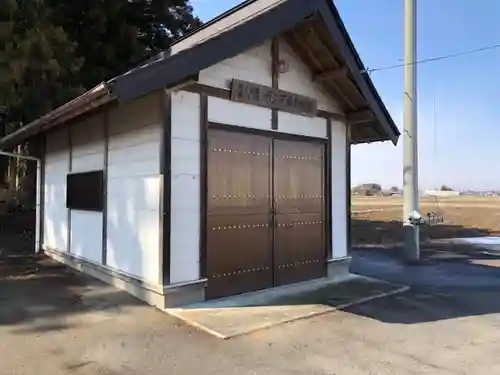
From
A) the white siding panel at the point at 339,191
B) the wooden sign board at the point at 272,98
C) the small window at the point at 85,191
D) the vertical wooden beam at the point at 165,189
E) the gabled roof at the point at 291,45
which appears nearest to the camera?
the gabled roof at the point at 291,45

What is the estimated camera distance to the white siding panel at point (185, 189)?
18.0 feet

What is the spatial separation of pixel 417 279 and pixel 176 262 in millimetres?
4437

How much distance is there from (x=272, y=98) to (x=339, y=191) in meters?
2.17

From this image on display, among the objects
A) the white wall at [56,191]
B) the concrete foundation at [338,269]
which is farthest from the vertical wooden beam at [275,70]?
the white wall at [56,191]

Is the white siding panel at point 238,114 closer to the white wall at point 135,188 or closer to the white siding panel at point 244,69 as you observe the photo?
the white siding panel at point 244,69

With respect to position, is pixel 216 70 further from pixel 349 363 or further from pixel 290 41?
pixel 349 363

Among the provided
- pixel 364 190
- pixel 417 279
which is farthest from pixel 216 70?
pixel 364 190

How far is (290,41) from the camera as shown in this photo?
6.90 meters

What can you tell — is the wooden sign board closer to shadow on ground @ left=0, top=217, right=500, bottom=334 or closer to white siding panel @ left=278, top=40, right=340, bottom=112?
white siding panel @ left=278, top=40, right=340, bottom=112

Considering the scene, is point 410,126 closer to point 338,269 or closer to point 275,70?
point 338,269

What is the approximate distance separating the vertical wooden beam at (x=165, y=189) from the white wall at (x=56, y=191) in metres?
3.75

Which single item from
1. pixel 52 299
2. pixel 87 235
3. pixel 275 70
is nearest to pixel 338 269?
pixel 275 70

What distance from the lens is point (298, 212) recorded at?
706cm

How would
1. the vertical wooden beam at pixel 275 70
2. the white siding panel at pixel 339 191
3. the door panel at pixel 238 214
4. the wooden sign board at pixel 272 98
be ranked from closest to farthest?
1. the door panel at pixel 238 214
2. the wooden sign board at pixel 272 98
3. the vertical wooden beam at pixel 275 70
4. the white siding panel at pixel 339 191
